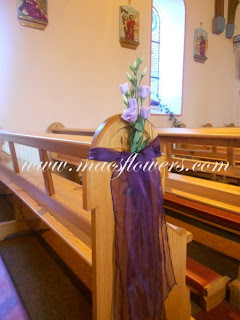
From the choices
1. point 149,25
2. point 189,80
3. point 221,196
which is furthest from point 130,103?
point 189,80

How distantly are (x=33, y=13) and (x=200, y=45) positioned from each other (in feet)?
13.2

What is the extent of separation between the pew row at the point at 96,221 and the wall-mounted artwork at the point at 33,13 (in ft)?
9.65

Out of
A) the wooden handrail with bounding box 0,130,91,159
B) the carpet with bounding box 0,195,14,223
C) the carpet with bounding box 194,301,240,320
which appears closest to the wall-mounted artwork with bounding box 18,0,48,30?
the carpet with bounding box 0,195,14,223

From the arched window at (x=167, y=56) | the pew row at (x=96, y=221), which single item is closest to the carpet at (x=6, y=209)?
the pew row at (x=96, y=221)

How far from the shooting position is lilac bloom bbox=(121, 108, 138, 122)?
1.00 metres

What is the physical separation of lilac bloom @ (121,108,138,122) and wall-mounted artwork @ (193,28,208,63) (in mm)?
5996

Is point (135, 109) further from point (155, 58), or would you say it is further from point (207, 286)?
point (155, 58)

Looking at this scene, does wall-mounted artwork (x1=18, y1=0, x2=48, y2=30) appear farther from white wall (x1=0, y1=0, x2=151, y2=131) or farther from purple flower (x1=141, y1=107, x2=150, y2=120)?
purple flower (x1=141, y1=107, x2=150, y2=120)

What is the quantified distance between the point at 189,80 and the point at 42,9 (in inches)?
144

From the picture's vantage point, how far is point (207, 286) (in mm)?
1584

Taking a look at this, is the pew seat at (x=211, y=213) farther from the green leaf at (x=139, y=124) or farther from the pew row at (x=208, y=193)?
the green leaf at (x=139, y=124)

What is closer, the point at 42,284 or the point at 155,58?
the point at 42,284

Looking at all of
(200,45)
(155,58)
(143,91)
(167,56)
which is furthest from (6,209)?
(200,45)

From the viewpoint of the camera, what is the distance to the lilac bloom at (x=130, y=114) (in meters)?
1.00
